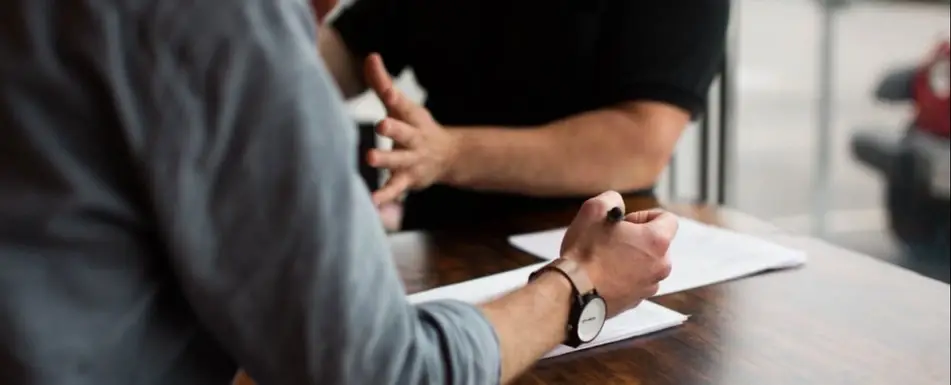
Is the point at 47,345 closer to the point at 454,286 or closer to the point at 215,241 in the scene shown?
the point at 215,241

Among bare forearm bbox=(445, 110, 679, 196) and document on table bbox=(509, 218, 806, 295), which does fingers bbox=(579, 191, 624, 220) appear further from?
bare forearm bbox=(445, 110, 679, 196)

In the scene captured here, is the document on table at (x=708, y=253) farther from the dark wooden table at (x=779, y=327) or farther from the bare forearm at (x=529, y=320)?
the bare forearm at (x=529, y=320)

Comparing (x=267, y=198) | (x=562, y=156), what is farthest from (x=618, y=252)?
(x=562, y=156)

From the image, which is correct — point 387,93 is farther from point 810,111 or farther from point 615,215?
point 810,111

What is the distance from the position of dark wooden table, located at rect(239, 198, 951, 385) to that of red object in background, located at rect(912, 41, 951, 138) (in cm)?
127

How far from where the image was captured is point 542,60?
53.9 inches

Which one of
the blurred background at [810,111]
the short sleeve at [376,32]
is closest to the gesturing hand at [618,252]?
the short sleeve at [376,32]

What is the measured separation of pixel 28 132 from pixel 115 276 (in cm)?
9

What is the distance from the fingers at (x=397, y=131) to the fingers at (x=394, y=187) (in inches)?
1.4

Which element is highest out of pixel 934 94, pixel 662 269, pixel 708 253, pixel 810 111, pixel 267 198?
pixel 267 198

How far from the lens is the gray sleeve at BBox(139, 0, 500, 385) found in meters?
0.52

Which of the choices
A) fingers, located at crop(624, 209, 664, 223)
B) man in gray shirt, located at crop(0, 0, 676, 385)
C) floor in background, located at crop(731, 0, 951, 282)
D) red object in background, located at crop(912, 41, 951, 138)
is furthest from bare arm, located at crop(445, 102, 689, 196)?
floor in background, located at crop(731, 0, 951, 282)

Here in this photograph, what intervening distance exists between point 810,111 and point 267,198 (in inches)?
108

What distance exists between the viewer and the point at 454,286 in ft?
3.26
